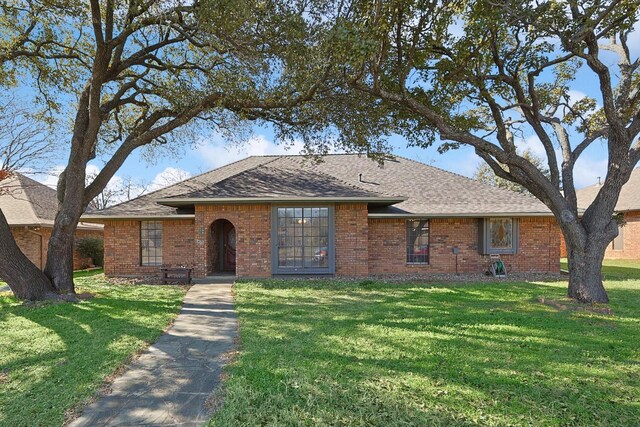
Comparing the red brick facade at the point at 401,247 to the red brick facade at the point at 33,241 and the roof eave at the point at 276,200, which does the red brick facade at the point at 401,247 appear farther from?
the red brick facade at the point at 33,241

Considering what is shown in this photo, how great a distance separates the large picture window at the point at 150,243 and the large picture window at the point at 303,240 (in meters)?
5.04

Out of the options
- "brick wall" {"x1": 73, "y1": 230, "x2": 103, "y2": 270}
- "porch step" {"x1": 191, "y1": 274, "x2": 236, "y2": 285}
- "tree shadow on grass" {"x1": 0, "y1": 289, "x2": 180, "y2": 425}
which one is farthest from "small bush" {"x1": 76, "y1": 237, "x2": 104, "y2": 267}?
"tree shadow on grass" {"x1": 0, "y1": 289, "x2": 180, "y2": 425}

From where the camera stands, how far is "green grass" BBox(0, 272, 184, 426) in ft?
12.1

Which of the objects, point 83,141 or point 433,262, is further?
point 433,262

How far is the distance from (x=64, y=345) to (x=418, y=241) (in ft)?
38.4

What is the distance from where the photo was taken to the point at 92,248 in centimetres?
1903

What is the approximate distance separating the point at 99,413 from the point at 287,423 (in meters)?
1.92

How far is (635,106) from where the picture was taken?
27.5ft

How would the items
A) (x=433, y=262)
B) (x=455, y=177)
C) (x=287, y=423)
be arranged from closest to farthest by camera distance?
(x=287, y=423) < (x=433, y=262) < (x=455, y=177)

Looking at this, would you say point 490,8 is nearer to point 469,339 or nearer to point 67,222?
point 469,339

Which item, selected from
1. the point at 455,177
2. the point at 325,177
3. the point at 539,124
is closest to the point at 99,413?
the point at 539,124

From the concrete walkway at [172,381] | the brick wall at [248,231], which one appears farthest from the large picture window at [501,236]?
the concrete walkway at [172,381]

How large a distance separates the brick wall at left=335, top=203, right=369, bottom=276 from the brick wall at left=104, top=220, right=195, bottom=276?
576cm

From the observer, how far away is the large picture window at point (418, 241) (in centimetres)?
1397
